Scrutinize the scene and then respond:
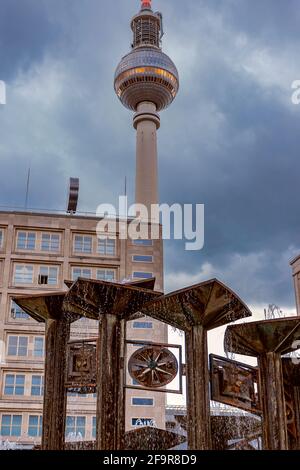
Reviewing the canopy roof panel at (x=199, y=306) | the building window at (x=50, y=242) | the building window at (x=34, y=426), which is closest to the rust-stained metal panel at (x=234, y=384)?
the canopy roof panel at (x=199, y=306)

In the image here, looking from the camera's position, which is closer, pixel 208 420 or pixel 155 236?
pixel 208 420

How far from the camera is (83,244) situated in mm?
51094

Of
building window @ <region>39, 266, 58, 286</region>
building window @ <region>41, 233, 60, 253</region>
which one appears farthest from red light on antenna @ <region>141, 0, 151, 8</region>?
building window @ <region>39, 266, 58, 286</region>

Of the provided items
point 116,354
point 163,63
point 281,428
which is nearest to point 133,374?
point 116,354

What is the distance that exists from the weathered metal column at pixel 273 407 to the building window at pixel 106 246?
127 ft

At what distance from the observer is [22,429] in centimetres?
4459

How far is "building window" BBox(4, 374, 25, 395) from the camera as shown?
4572 cm

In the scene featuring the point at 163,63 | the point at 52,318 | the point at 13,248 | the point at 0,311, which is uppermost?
the point at 163,63

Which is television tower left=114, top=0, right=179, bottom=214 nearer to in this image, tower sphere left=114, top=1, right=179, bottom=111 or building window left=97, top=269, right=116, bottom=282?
tower sphere left=114, top=1, right=179, bottom=111

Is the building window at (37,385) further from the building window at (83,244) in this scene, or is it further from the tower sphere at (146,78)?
the tower sphere at (146,78)

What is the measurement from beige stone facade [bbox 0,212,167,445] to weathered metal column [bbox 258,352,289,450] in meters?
Answer: 32.8

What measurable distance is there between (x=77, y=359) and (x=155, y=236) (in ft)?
130

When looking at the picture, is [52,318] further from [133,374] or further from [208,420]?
[208,420]

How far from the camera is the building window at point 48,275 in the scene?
49594 mm
